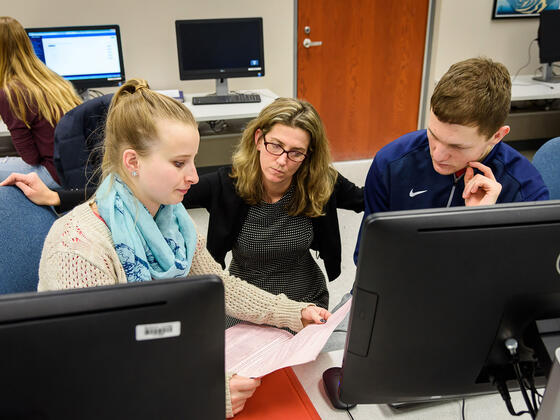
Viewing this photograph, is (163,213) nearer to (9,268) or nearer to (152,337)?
(9,268)

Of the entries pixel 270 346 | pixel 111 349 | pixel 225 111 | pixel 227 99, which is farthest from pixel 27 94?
pixel 111 349

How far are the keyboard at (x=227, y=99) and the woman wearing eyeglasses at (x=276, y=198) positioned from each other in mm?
1731

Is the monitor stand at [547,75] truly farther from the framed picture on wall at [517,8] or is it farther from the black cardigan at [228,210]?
the black cardigan at [228,210]

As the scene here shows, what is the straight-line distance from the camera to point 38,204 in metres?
1.19

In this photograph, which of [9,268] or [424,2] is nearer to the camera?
[9,268]

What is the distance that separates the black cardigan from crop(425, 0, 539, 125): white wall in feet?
9.55

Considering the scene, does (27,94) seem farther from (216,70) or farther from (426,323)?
(426,323)

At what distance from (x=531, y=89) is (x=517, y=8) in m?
0.83

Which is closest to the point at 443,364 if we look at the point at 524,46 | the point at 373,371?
the point at 373,371

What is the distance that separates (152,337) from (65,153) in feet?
5.56

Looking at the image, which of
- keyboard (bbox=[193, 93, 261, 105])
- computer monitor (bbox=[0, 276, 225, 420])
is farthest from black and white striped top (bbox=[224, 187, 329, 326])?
keyboard (bbox=[193, 93, 261, 105])

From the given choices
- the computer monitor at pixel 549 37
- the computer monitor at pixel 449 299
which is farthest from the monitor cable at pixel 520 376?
the computer monitor at pixel 549 37

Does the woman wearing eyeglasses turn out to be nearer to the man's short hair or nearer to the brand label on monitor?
the man's short hair

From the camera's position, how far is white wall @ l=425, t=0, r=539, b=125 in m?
3.93
